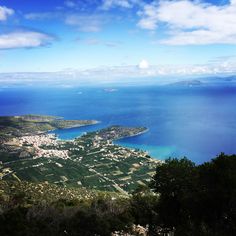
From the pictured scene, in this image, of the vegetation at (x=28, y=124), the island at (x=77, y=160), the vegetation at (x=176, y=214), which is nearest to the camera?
the vegetation at (x=176, y=214)

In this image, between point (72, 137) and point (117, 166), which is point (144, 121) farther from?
point (117, 166)

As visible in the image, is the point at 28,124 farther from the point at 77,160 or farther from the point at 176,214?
the point at 176,214

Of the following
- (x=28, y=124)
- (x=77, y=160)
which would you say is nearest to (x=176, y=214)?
(x=77, y=160)

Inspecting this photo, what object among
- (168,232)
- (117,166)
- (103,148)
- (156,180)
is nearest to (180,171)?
(156,180)

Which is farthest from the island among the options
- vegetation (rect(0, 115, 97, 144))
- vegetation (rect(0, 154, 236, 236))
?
vegetation (rect(0, 154, 236, 236))

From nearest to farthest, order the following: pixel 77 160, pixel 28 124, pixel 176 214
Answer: pixel 176 214 → pixel 77 160 → pixel 28 124

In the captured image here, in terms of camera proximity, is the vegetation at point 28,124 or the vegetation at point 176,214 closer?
the vegetation at point 176,214

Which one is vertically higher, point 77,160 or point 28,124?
point 28,124

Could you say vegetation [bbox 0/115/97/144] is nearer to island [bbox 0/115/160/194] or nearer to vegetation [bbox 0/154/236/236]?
island [bbox 0/115/160/194]

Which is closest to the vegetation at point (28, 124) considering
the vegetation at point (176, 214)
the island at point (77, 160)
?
the island at point (77, 160)

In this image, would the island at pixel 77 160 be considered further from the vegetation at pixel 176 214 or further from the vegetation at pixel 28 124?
the vegetation at pixel 176 214
